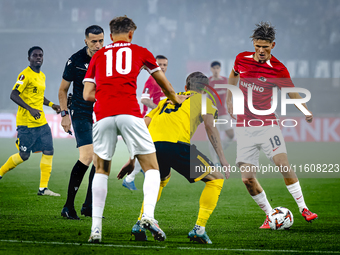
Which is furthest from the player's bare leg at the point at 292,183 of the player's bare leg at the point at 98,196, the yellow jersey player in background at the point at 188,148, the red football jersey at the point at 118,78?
the player's bare leg at the point at 98,196

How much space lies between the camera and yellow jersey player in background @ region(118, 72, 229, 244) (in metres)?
3.81

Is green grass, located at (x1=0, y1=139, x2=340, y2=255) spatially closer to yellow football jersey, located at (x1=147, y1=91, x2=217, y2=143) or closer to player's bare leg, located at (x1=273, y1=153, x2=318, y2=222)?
player's bare leg, located at (x1=273, y1=153, x2=318, y2=222)

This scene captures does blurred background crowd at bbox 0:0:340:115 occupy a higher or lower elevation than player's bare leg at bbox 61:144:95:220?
higher

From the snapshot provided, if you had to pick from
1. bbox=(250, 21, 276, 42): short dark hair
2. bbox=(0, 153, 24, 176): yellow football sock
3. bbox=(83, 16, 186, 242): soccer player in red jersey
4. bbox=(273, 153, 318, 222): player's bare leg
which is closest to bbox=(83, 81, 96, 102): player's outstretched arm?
bbox=(83, 16, 186, 242): soccer player in red jersey

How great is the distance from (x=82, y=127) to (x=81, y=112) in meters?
0.18

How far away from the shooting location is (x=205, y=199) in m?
3.85

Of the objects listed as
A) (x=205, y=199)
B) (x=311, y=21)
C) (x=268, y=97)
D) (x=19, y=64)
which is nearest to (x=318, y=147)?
(x=311, y=21)

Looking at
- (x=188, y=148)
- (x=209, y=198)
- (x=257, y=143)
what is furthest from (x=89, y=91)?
(x=257, y=143)

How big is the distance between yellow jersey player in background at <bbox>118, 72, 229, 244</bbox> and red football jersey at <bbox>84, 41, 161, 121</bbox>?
1.70ft

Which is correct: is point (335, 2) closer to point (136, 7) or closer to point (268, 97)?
point (136, 7)

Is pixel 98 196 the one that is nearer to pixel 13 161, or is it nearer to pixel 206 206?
pixel 206 206

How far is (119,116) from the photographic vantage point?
3.43 m

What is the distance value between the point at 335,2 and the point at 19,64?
62.2 ft

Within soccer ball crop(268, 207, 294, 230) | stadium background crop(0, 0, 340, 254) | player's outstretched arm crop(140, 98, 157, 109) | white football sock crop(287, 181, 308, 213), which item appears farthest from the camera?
stadium background crop(0, 0, 340, 254)
